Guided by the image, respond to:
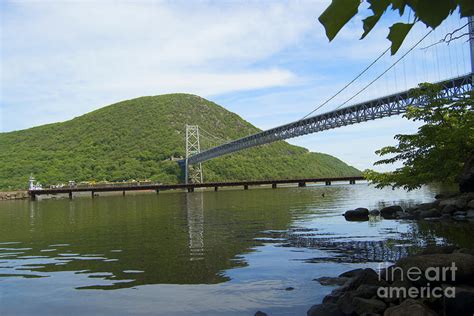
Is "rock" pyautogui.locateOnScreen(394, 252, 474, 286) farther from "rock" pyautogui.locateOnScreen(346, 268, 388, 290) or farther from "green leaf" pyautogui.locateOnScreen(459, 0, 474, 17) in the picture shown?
"green leaf" pyautogui.locateOnScreen(459, 0, 474, 17)

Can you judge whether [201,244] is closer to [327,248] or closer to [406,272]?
[327,248]

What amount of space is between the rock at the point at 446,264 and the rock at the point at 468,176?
14.7 metres

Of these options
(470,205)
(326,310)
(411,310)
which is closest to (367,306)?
(326,310)

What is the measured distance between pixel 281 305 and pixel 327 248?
671cm

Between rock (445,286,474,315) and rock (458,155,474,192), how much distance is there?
52.1 ft

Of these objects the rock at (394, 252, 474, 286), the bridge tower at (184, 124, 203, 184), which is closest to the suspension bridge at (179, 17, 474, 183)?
the bridge tower at (184, 124, 203, 184)

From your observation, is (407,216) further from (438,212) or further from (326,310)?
(326,310)

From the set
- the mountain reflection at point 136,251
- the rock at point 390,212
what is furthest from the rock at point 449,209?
the mountain reflection at point 136,251

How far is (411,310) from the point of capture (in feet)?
18.8

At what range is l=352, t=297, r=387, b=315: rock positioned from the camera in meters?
6.59

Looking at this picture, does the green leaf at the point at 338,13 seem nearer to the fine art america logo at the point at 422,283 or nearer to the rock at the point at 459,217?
the fine art america logo at the point at 422,283

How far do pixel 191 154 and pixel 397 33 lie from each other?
112520 mm

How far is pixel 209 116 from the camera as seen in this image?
501 ft

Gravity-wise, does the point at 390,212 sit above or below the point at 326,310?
above
